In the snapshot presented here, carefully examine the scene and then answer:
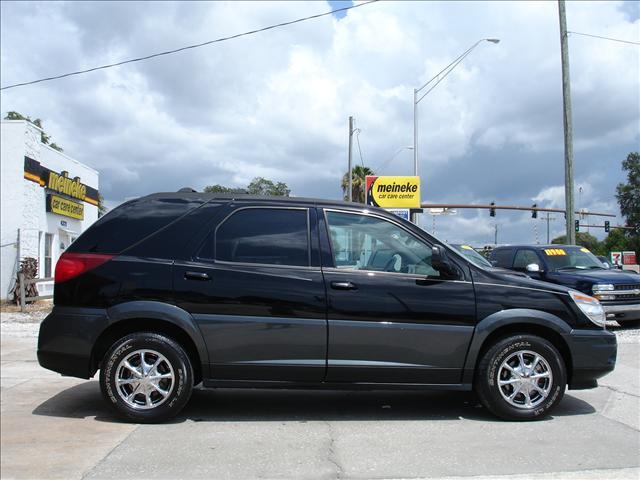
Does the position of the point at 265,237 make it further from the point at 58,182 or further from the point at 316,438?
the point at 58,182

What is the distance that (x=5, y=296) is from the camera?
18.2 meters

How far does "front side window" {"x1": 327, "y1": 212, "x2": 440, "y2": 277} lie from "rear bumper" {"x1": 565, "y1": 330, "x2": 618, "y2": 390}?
4.64 ft

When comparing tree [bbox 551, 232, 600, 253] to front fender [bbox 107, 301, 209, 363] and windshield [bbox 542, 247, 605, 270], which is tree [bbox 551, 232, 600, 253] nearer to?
windshield [bbox 542, 247, 605, 270]

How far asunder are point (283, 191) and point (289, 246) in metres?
50.1

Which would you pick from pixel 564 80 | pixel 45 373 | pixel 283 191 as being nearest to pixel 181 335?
pixel 45 373

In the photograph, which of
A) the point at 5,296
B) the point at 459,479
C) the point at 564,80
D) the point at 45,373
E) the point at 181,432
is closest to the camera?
the point at 459,479

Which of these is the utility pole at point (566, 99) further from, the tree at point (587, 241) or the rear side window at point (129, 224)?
the tree at point (587, 241)

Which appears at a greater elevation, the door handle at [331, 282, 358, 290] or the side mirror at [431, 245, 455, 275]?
the side mirror at [431, 245, 455, 275]

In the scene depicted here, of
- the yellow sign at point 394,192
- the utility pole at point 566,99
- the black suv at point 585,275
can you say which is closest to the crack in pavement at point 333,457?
the black suv at point 585,275

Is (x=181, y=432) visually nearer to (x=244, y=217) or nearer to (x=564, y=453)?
(x=244, y=217)

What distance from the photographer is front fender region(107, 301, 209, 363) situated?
499cm

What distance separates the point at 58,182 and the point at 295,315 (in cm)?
1971

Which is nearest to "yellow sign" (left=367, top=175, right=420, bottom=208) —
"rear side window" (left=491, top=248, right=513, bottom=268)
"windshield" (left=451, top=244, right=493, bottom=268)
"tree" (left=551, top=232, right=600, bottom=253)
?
"rear side window" (left=491, top=248, right=513, bottom=268)

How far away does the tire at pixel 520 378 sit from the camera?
5145mm
